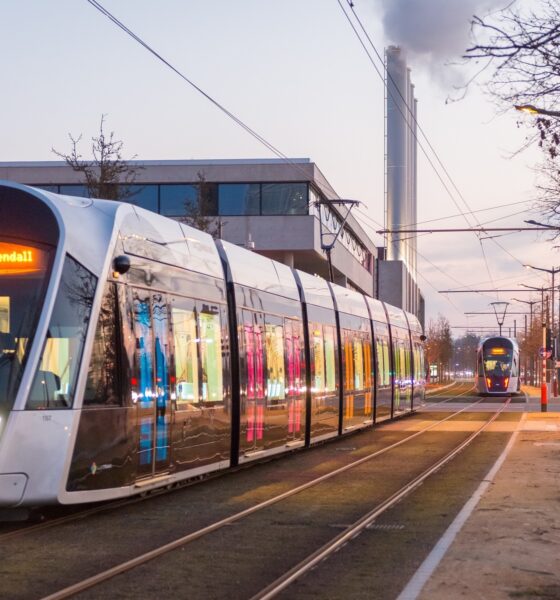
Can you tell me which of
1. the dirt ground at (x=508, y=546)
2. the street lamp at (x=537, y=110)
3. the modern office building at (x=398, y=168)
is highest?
the modern office building at (x=398, y=168)

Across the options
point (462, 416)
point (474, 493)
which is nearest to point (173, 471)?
point (474, 493)

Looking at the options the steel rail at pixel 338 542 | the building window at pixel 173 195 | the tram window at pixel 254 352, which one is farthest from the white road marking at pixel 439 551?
the building window at pixel 173 195

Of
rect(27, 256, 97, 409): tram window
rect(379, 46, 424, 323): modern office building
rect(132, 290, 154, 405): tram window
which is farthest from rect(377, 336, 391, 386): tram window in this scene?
rect(379, 46, 424, 323): modern office building

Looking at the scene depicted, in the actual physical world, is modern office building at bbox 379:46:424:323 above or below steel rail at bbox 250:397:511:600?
above

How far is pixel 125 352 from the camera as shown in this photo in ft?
38.6

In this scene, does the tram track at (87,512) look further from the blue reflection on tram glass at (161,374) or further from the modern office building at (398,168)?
the modern office building at (398,168)

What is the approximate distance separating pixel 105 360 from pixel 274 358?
6601mm

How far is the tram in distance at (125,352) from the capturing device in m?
10.5

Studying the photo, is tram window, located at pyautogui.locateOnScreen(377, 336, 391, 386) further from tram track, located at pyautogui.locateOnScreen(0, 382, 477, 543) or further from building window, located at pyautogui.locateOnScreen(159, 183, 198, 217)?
building window, located at pyautogui.locateOnScreen(159, 183, 198, 217)

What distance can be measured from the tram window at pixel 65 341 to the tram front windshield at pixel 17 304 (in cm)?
18

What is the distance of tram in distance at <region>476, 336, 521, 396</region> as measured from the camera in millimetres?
61750

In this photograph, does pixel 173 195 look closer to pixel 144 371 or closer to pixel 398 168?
pixel 144 371

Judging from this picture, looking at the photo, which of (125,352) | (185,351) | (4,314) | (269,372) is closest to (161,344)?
(185,351)

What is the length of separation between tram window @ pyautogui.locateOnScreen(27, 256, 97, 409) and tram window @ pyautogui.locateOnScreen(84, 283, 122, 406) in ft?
0.79
